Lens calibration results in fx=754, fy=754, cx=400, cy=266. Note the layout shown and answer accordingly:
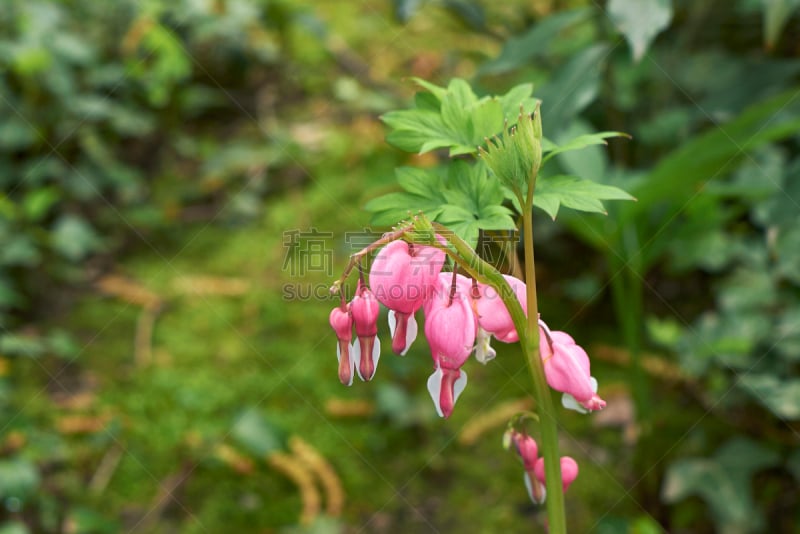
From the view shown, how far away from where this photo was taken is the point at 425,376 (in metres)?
1.76

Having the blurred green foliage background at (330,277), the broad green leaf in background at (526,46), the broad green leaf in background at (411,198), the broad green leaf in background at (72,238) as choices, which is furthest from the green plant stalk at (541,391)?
the broad green leaf in background at (72,238)

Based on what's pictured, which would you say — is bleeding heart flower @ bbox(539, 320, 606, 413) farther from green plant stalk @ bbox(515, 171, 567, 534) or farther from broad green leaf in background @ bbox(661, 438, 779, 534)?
broad green leaf in background @ bbox(661, 438, 779, 534)

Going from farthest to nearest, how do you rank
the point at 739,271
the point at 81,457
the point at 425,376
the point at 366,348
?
the point at 425,376
the point at 81,457
the point at 739,271
the point at 366,348

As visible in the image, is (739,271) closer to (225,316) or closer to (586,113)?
(586,113)

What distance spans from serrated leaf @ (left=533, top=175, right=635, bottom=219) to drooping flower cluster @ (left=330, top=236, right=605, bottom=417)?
76mm

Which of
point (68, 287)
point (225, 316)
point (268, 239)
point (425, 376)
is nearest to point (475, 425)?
point (425, 376)

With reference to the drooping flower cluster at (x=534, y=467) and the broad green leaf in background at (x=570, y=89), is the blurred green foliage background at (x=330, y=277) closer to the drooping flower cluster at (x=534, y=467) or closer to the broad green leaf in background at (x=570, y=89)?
the broad green leaf in background at (x=570, y=89)

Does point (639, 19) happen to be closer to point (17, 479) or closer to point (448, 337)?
point (448, 337)

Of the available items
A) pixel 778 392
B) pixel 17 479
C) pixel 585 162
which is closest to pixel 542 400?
pixel 778 392

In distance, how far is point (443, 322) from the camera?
596mm

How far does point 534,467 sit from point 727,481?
0.82m

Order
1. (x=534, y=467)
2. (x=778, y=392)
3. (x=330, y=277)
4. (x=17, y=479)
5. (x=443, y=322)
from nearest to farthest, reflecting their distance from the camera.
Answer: (x=443, y=322)
(x=534, y=467)
(x=778, y=392)
(x=17, y=479)
(x=330, y=277)

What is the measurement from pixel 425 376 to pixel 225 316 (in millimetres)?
608

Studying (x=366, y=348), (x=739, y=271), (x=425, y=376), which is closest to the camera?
(x=366, y=348)
